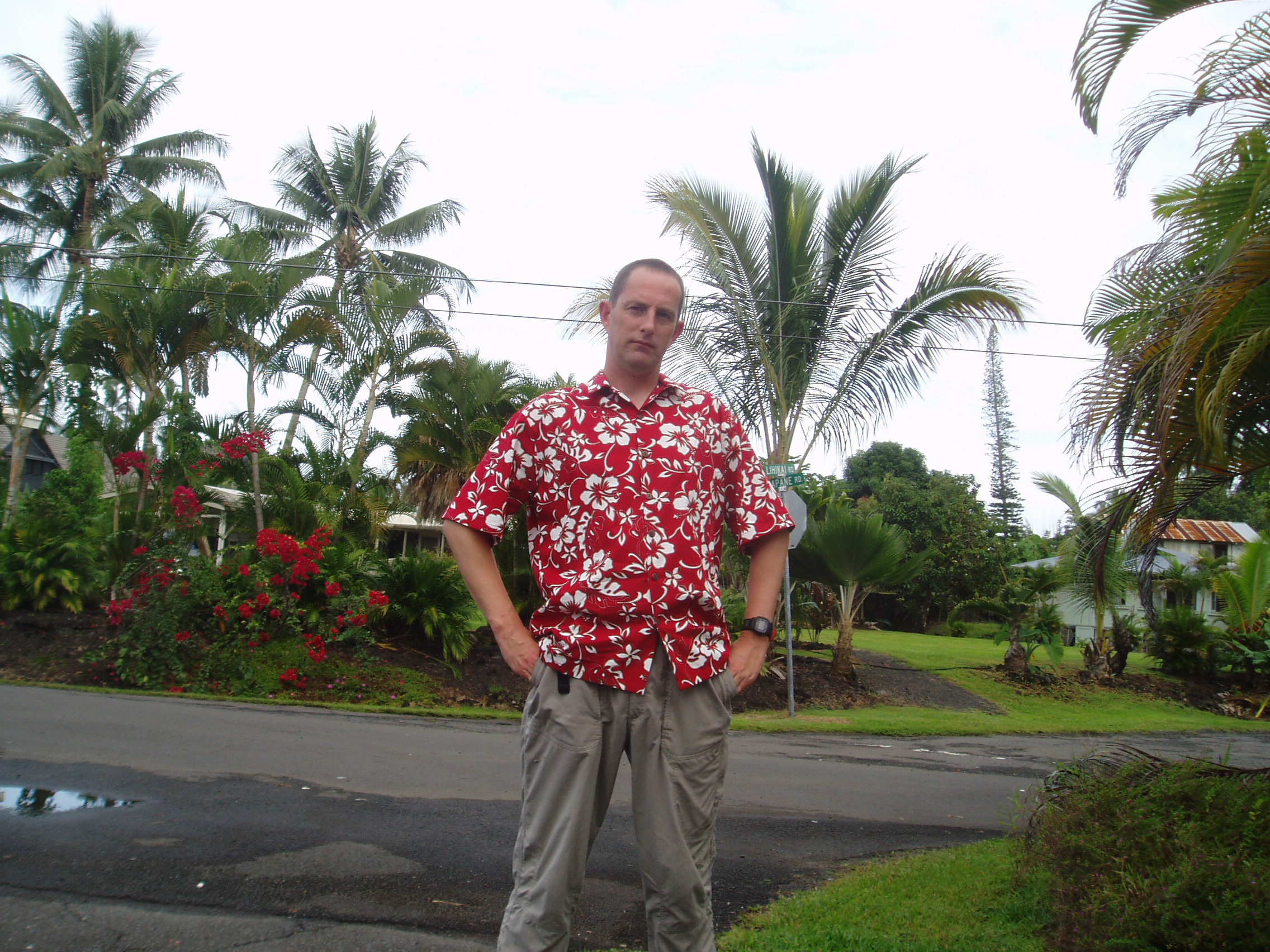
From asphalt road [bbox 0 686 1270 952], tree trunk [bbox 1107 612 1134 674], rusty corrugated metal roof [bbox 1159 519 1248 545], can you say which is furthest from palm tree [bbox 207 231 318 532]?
rusty corrugated metal roof [bbox 1159 519 1248 545]

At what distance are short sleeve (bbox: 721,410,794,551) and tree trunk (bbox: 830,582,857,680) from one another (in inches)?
446

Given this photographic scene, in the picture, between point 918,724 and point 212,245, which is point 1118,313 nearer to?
point 918,724

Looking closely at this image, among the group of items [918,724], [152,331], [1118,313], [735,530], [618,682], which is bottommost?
[918,724]

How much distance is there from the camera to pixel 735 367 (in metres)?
13.6

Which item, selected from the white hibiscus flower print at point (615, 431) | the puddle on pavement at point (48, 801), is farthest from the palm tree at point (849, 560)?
the white hibiscus flower print at point (615, 431)

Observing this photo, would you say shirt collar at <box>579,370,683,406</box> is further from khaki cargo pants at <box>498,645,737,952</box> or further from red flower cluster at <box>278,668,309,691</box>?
red flower cluster at <box>278,668,309,691</box>

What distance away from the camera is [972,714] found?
43.1 ft

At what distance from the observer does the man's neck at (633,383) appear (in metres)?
2.53

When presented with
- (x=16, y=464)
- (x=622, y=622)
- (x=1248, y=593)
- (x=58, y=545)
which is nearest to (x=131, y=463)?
(x=58, y=545)

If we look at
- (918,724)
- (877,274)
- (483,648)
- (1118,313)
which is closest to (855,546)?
(918,724)

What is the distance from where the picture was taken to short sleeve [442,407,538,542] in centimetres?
241

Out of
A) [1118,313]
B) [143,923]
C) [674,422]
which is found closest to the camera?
[674,422]

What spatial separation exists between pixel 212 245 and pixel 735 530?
14.6 meters

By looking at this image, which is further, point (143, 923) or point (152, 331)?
point (152, 331)
